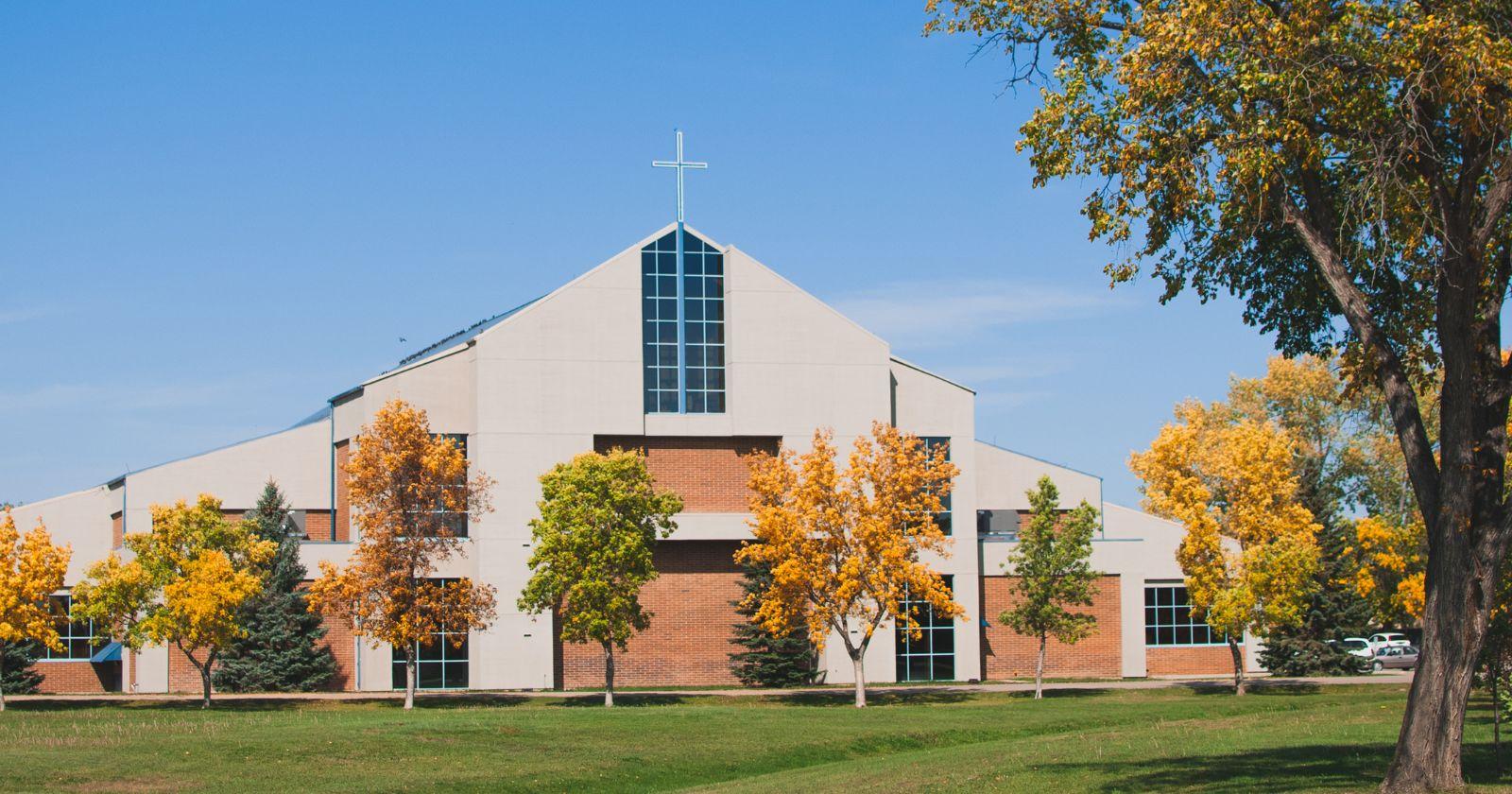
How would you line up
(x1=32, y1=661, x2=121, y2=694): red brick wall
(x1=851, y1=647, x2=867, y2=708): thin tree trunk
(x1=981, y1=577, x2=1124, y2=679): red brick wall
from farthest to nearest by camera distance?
(x1=981, y1=577, x2=1124, y2=679): red brick wall
(x1=32, y1=661, x2=121, y2=694): red brick wall
(x1=851, y1=647, x2=867, y2=708): thin tree trunk

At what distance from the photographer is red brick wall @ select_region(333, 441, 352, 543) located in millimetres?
55031

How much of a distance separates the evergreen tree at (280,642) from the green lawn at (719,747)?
5.66 meters

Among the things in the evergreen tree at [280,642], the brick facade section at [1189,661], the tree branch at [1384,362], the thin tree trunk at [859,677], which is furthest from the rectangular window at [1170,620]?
the tree branch at [1384,362]

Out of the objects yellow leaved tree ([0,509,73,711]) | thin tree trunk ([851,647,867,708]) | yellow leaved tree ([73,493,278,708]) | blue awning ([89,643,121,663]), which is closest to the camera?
yellow leaved tree ([0,509,73,711])

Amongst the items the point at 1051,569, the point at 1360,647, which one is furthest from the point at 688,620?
the point at 1360,647

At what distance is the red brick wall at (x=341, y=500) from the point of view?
55031 mm

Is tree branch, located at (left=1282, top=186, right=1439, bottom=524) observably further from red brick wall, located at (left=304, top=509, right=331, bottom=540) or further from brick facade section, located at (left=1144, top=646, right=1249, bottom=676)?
red brick wall, located at (left=304, top=509, right=331, bottom=540)

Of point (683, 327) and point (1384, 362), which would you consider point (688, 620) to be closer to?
point (683, 327)

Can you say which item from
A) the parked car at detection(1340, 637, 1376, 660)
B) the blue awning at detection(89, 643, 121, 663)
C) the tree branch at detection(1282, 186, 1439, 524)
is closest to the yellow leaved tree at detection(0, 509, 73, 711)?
the blue awning at detection(89, 643, 121, 663)

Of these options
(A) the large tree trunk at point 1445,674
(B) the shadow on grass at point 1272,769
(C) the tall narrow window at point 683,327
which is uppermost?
(C) the tall narrow window at point 683,327

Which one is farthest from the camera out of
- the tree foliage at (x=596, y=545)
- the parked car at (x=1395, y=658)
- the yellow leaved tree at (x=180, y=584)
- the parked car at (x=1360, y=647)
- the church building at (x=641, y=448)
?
the parked car at (x=1395, y=658)

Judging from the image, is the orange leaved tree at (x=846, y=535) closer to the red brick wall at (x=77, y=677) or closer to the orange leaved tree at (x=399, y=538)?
the orange leaved tree at (x=399, y=538)

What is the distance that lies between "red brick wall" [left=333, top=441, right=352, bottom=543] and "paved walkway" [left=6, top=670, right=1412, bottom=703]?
6.62 metres

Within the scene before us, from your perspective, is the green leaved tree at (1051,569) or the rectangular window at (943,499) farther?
the rectangular window at (943,499)
